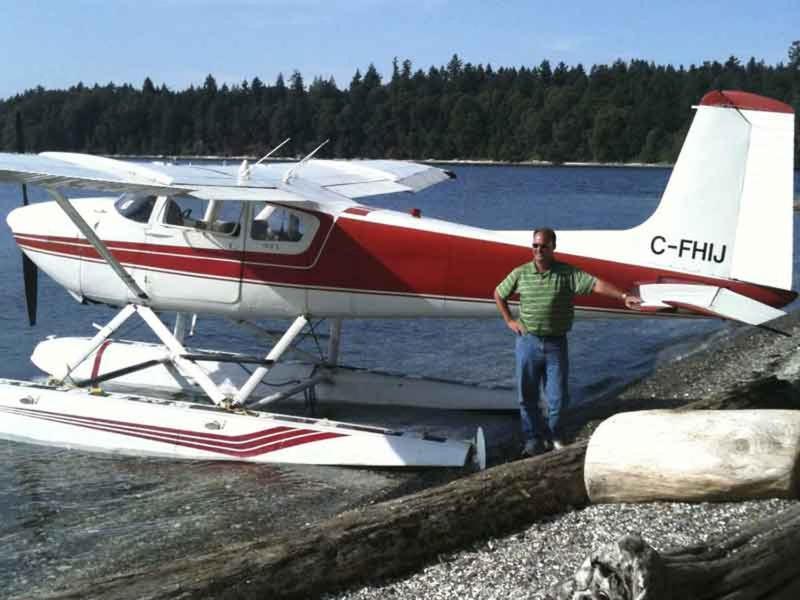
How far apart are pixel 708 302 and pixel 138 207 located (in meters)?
4.88

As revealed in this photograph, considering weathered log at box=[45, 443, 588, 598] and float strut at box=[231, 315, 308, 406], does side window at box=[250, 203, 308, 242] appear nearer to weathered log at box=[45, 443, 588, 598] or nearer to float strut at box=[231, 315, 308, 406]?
float strut at box=[231, 315, 308, 406]

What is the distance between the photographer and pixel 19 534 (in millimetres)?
6645

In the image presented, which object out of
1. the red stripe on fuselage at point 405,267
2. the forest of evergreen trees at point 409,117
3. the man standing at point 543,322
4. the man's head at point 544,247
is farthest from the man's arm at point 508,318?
the forest of evergreen trees at point 409,117

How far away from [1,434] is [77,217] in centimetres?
203

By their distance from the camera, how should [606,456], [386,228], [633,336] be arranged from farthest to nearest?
[633,336] < [386,228] < [606,456]

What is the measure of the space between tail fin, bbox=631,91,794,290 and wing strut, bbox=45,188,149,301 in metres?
4.30

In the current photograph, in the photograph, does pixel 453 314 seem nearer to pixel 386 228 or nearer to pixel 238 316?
pixel 386 228

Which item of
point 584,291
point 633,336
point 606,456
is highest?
point 584,291

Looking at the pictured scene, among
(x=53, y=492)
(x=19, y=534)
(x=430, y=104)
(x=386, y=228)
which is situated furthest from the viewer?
(x=430, y=104)

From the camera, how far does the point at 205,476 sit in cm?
776

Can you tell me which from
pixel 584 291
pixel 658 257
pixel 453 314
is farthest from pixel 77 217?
pixel 658 257

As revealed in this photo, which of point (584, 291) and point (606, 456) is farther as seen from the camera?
point (584, 291)

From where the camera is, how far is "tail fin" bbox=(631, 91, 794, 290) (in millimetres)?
7816

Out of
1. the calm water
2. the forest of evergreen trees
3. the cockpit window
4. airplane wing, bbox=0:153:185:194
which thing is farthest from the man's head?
the forest of evergreen trees
